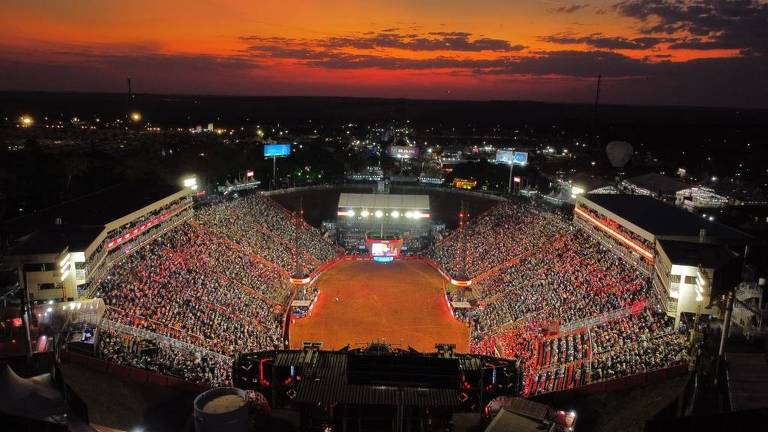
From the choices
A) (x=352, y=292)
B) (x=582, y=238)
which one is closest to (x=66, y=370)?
(x=352, y=292)

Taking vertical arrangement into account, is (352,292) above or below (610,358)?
below

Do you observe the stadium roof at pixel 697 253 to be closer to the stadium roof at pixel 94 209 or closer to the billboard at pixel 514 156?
the stadium roof at pixel 94 209

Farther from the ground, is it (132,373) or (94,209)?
(94,209)

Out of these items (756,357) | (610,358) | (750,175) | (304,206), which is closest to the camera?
(756,357)

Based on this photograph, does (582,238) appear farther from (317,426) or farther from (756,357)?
(317,426)

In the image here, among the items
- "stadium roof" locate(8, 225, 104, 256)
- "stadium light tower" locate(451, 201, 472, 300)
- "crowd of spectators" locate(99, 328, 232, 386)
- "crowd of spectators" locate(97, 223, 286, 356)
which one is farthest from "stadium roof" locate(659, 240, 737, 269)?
"stadium roof" locate(8, 225, 104, 256)

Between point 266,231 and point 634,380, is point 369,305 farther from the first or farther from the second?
point 634,380

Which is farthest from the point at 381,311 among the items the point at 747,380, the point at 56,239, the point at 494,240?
the point at 747,380
